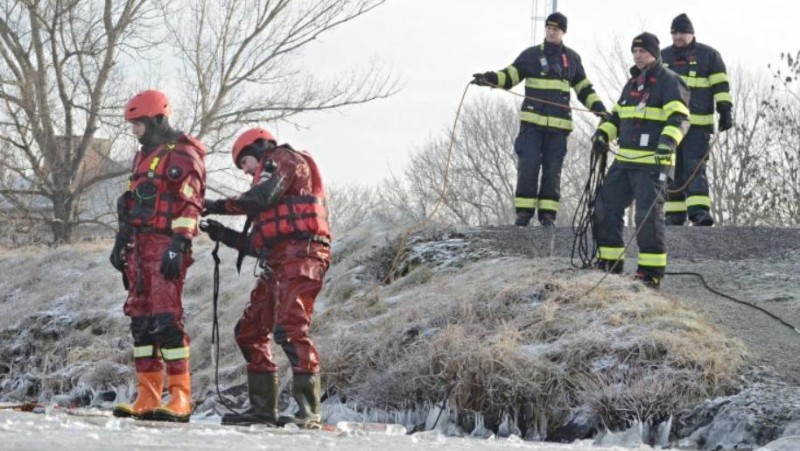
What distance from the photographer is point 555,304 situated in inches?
403

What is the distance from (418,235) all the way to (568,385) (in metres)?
5.05

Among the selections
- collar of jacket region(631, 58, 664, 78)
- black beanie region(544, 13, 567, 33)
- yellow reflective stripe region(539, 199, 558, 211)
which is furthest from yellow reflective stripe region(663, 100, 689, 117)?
yellow reflective stripe region(539, 199, 558, 211)

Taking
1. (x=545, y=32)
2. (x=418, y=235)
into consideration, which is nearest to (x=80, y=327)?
(x=418, y=235)

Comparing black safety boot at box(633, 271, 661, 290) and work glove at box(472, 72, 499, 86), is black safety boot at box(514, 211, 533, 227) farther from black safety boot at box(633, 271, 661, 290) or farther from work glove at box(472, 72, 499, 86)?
black safety boot at box(633, 271, 661, 290)

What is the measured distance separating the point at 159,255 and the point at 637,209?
168 inches

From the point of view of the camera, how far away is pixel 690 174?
13.5 meters

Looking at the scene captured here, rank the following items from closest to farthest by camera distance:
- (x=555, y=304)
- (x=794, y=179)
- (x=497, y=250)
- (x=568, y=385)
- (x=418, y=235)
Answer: (x=568, y=385) < (x=555, y=304) < (x=497, y=250) < (x=418, y=235) < (x=794, y=179)

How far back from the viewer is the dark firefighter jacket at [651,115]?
10.6 m

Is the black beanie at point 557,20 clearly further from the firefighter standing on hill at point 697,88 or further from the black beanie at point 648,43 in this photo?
the black beanie at point 648,43

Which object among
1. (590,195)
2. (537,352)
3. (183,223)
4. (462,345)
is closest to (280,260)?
(183,223)

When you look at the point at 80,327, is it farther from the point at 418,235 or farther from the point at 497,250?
the point at 497,250

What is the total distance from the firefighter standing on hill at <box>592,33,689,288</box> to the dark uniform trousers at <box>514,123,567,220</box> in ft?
7.04

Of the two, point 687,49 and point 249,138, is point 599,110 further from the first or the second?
point 249,138

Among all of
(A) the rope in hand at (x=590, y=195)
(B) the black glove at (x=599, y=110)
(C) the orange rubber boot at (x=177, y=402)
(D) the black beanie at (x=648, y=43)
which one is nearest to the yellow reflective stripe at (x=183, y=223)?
(C) the orange rubber boot at (x=177, y=402)
